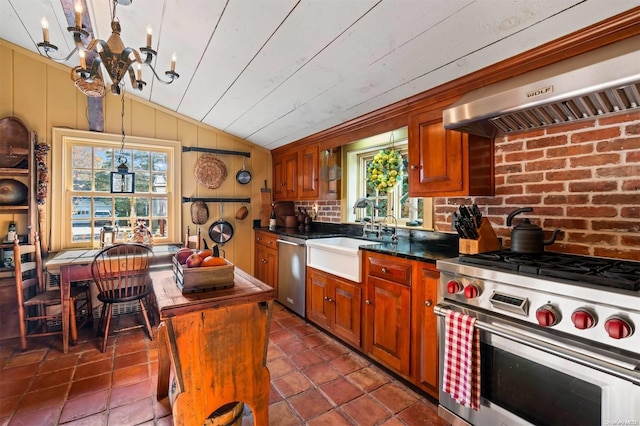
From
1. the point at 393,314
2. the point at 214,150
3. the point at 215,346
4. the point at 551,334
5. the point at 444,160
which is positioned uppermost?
the point at 214,150

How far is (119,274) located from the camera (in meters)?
2.67

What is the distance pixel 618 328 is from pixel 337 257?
184cm

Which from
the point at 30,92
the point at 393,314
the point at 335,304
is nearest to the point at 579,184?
the point at 393,314

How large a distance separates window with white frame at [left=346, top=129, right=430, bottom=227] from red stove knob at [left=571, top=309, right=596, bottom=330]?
5.03ft

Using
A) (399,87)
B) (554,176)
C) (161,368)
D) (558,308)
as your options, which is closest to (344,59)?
(399,87)

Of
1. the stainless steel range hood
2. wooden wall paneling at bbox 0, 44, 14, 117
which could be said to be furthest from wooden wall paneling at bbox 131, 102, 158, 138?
the stainless steel range hood

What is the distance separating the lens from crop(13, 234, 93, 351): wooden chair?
2.56m

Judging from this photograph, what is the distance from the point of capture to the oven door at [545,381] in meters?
1.05

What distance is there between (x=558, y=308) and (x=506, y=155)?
3.59 ft

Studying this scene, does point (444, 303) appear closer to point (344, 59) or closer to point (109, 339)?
point (344, 59)

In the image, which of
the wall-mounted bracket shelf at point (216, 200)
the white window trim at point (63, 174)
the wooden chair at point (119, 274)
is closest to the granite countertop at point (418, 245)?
the wall-mounted bracket shelf at point (216, 200)

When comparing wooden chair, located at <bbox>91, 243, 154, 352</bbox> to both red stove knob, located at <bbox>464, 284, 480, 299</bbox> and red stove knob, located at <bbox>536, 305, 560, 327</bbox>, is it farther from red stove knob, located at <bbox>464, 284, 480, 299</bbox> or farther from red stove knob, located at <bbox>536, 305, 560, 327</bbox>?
red stove knob, located at <bbox>536, 305, 560, 327</bbox>

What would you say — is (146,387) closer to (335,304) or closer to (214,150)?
(335,304)

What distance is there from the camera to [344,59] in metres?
2.04
